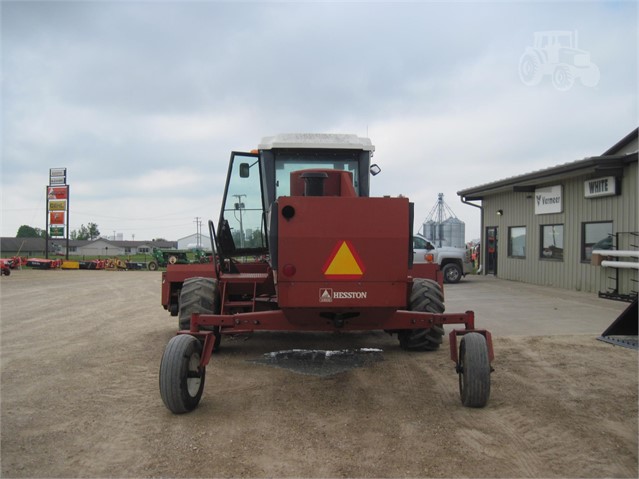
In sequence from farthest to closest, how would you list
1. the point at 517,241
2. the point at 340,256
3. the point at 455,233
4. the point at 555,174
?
the point at 455,233 < the point at 517,241 < the point at 555,174 < the point at 340,256

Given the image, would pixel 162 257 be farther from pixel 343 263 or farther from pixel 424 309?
pixel 343 263

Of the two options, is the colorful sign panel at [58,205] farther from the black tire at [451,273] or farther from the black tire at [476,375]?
the black tire at [476,375]

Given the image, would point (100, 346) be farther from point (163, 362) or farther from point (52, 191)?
point (52, 191)

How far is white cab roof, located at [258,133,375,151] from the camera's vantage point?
24.2 feet

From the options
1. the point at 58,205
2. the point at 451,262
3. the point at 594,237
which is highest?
the point at 58,205

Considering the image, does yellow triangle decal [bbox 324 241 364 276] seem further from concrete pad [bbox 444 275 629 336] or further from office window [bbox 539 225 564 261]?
office window [bbox 539 225 564 261]

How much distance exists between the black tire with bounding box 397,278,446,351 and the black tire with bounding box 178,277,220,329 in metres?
2.56

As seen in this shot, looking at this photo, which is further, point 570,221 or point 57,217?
point 57,217

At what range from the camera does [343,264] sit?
4891 mm

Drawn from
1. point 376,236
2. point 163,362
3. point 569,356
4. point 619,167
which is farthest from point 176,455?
point 619,167

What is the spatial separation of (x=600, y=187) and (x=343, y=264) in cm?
1202

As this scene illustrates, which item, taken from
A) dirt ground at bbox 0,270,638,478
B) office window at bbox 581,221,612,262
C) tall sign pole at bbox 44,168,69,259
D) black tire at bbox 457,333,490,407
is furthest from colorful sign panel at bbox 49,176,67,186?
black tire at bbox 457,333,490,407

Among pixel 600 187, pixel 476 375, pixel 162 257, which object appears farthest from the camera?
pixel 162 257

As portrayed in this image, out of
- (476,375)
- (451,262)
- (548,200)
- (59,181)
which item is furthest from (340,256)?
(59,181)
